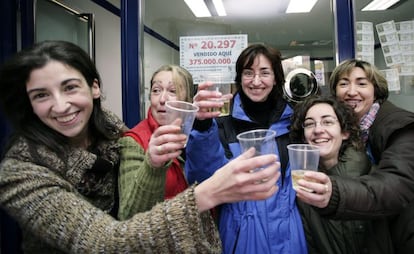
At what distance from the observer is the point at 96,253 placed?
2.96 ft

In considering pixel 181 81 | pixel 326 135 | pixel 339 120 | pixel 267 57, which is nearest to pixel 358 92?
pixel 339 120

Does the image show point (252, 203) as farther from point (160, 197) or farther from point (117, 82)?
point (117, 82)

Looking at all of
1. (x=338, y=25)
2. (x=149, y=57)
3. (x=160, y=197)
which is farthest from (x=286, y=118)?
(x=149, y=57)

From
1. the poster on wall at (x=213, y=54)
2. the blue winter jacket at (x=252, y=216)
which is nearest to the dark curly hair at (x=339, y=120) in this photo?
the blue winter jacket at (x=252, y=216)

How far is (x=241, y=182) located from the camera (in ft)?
2.80

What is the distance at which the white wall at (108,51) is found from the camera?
3.19 m

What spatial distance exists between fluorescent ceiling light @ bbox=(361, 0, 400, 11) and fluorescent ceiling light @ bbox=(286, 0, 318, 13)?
16.2 inches

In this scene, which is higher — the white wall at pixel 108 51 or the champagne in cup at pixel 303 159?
the white wall at pixel 108 51

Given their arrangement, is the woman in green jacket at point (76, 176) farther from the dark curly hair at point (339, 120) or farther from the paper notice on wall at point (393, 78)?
the paper notice on wall at point (393, 78)

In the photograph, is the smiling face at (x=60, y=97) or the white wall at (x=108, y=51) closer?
the smiling face at (x=60, y=97)

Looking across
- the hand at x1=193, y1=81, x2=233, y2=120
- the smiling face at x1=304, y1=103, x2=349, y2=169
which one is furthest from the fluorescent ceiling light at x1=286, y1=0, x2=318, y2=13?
the hand at x1=193, y1=81, x2=233, y2=120

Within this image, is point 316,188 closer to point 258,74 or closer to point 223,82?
point 258,74

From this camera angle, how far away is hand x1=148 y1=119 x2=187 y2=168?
105 cm

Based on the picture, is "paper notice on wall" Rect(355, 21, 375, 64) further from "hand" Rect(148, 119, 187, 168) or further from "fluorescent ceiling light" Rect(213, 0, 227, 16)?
"hand" Rect(148, 119, 187, 168)
